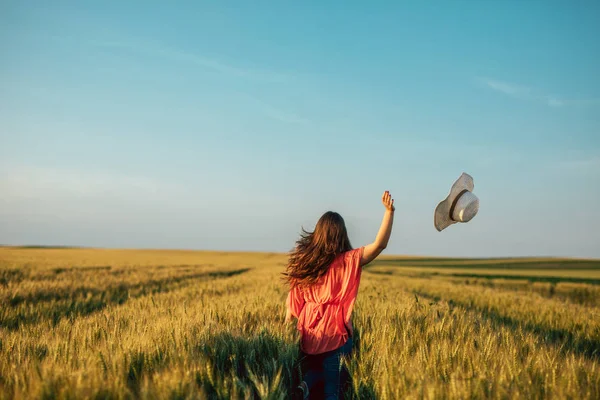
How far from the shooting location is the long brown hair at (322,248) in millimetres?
4039

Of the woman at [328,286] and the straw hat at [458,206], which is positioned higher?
the straw hat at [458,206]

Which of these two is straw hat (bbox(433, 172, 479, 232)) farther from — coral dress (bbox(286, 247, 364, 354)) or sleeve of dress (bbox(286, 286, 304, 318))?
sleeve of dress (bbox(286, 286, 304, 318))

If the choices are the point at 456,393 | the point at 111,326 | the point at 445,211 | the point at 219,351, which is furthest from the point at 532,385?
the point at 111,326

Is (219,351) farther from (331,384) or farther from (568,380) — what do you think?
(568,380)

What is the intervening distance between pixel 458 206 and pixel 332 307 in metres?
1.42

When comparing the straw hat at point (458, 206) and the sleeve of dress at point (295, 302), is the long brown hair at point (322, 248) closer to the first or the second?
the sleeve of dress at point (295, 302)

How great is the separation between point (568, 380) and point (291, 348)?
Answer: 1977 millimetres

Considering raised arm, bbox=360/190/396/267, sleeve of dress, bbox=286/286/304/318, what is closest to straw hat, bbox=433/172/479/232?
raised arm, bbox=360/190/396/267

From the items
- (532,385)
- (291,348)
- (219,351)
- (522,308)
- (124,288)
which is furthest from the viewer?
(124,288)

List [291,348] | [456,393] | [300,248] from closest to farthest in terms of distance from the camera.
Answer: [456,393]
[291,348]
[300,248]

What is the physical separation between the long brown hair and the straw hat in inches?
32.8

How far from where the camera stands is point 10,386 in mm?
2490

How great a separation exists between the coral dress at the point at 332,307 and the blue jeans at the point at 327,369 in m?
0.06

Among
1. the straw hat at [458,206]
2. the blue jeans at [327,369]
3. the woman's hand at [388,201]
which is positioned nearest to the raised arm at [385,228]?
the woman's hand at [388,201]
